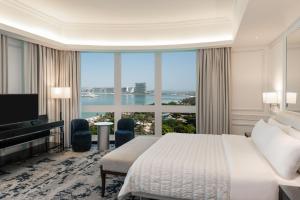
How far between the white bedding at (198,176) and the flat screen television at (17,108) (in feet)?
9.47

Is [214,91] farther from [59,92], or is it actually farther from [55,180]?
[55,180]

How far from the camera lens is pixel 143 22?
18.3ft

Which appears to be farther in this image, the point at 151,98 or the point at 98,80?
the point at 98,80

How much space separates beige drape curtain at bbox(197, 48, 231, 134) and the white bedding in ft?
8.35

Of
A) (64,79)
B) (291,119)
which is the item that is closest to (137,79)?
(64,79)

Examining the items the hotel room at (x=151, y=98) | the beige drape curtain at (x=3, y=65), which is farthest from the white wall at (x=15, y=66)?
the beige drape curtain at (x=3, y=65)

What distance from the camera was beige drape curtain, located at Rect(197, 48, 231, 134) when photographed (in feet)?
17.5

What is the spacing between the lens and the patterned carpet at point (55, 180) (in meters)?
3.07

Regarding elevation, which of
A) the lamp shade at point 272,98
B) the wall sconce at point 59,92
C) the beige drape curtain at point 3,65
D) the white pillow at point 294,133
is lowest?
the white pillow at point 294,133

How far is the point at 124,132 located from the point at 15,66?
2.64 m

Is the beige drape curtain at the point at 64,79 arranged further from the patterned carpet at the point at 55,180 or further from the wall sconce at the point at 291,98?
the wall sconce at the point at 291,98

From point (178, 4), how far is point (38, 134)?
3.86m

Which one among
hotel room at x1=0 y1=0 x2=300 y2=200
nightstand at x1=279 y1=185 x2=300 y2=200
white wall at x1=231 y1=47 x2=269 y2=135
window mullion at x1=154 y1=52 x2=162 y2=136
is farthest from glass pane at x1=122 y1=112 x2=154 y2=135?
nightstand at x1=279 y1=185 x2=300 y2=200

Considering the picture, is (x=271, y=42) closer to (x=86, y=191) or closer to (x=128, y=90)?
(x=128, y=90)
